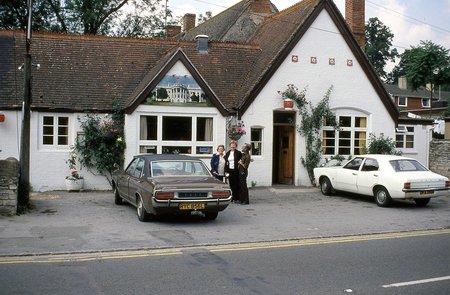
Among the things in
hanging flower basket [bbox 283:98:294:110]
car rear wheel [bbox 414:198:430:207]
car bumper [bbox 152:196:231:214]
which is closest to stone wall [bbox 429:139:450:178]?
hanging flower basket [bbox 283:98:294:110]

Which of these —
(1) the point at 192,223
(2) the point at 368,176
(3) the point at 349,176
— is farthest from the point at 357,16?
(1) the point at 192,223

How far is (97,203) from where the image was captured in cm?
1571

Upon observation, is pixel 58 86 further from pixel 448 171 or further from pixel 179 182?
pixel 448 171

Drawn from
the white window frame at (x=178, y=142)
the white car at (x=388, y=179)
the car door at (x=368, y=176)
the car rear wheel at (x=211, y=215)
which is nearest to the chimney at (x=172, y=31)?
the white window frame at (x=178, y=142)

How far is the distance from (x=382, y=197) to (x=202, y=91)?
7.48 meters

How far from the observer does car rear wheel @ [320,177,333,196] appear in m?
18.6

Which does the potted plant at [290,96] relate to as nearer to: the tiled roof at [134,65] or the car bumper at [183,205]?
the tiled roof at [134,65]

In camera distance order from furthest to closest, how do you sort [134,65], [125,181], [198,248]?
[134,65]
[125,181]
[198,248]

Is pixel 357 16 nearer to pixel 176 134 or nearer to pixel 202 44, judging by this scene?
pixel 202 44

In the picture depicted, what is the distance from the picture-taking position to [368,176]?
16531 mm

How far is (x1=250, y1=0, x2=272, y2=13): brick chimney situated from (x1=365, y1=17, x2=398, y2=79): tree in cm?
6136

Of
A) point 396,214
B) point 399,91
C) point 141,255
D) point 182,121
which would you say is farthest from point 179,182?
point 399,91

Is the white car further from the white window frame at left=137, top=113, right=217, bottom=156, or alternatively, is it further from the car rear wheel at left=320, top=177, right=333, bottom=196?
the white window frame at left=137, top=113, right=217, bottom=156

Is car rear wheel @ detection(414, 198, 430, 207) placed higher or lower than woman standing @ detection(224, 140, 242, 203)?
lower
